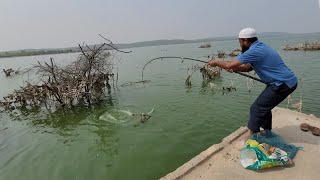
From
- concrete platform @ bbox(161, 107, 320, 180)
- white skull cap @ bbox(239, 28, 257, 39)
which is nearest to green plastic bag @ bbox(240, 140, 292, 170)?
concrete platform @ bbox(161, 107, 320, 180)

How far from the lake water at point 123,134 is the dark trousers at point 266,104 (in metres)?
2.19

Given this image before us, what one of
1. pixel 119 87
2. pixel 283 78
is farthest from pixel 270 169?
pixel 119 87

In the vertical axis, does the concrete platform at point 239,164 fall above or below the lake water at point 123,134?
above

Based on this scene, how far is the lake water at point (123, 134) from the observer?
263 inches

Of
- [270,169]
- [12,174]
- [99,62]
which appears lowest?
[12,174]

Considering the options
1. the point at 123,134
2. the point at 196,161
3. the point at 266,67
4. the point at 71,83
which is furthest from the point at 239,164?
the point at 71,83

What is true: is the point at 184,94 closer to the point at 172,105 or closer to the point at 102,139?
the point at 172,105

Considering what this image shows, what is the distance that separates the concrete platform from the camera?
434 centimetres

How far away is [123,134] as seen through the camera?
8594 millimetres

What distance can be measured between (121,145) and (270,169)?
445cm

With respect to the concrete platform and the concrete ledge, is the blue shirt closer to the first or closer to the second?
the concrete platform

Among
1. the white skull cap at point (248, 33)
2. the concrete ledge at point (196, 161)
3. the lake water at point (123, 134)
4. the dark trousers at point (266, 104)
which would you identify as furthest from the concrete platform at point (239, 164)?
the white skull cap at point (248, 33)

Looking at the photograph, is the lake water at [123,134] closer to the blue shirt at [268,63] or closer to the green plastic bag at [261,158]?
the green plastic bag at [261,158]

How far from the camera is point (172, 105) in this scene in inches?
465
